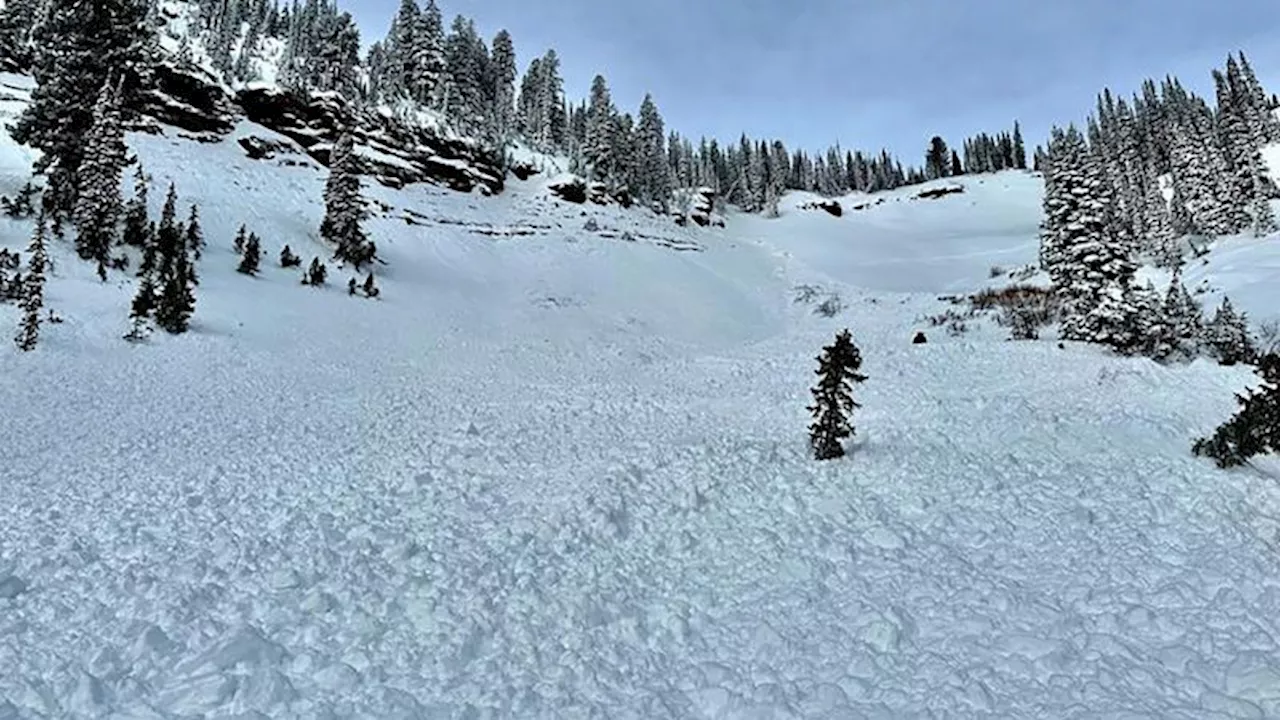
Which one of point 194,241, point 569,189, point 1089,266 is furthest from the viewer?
point 569,189

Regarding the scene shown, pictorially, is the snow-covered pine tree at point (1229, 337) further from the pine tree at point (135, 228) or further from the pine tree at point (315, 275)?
the pine tree at point (135, 228)

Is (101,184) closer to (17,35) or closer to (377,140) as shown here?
(17,35)

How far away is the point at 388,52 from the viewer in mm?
78938

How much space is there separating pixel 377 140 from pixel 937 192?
83.2 m

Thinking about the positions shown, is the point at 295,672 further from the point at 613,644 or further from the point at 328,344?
the point at 328,344

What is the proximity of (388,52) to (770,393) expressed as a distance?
248 feet

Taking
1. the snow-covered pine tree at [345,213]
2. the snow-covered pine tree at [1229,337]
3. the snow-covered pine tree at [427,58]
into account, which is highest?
the snow-covered pine tree at [427,58]

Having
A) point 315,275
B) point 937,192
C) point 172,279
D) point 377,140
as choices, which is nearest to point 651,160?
point 377,140

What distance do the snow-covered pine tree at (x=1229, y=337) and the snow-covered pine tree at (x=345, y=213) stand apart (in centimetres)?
3085

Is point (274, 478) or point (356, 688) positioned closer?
point (356, 688)

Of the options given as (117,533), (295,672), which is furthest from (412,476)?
(295,672)

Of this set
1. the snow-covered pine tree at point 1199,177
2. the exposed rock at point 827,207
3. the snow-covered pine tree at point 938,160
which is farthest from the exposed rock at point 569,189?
the snow-covered pine tree at point 938,160

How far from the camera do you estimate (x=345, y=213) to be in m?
31.5

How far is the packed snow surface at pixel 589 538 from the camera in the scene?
6.23m
